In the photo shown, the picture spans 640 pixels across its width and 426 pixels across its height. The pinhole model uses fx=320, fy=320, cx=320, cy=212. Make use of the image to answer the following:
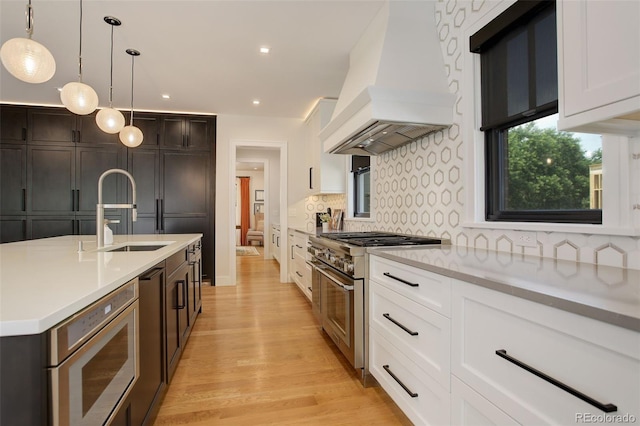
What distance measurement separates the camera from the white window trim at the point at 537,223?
1.19 meters

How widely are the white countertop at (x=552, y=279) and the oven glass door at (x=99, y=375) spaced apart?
1.23 m

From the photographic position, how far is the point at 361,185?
13.4 feet

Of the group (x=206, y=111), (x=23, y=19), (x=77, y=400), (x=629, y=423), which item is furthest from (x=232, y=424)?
(x=206, y=111)

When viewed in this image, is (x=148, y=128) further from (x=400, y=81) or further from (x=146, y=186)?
(x=400, y=81)

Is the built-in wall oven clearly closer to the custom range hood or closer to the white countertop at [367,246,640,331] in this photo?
the white countertop at [367,246,640,331]

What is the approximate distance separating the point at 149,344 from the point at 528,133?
224 centimetres

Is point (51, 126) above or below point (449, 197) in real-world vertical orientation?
above

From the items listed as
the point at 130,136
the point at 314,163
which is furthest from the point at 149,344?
the point at 314,163

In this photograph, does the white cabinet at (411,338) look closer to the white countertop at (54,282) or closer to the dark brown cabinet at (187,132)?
the white countertop at (54,282)

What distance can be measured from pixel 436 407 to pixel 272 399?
0.99 metres

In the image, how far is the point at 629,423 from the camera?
2.24 ft

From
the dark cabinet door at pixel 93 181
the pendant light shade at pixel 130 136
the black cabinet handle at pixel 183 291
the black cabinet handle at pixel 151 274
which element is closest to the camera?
the black cabinet handle at pixel 151 274

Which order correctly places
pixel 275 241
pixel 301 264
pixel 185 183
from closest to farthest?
pixel 301 264, pixel 185 183, pixel 275 241

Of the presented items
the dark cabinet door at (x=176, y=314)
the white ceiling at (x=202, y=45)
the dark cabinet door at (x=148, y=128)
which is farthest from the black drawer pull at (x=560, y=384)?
the dark cabinet door at (x=148, y=128)
